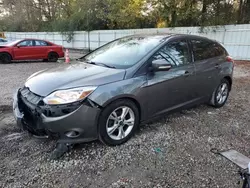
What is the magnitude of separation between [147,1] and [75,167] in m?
14.6

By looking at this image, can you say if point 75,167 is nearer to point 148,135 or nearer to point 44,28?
point 148,135

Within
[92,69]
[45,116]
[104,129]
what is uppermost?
[92,69]

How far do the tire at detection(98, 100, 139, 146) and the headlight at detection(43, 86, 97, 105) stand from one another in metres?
0.32

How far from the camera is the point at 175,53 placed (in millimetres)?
3387

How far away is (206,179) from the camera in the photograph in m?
2.29

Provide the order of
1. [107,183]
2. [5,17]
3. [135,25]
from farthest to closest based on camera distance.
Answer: [5,17], [135,25], [107,183]

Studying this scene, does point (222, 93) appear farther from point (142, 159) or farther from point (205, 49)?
point (142, 159)

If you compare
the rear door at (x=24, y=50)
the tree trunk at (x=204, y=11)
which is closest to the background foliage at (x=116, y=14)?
the tree trunk at (x=204, y=11)

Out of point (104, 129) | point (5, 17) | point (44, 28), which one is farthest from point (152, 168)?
point (5, 17)

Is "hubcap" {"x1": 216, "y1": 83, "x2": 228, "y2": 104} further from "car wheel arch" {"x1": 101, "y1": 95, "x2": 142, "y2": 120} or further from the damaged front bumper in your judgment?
the damaged front bumper

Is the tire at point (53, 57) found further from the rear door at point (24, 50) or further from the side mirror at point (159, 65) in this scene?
the side mirror at point (159, 65)

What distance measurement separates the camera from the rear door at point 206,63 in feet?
12.1

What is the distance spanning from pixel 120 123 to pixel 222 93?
8.75ft

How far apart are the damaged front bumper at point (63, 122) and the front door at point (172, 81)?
937 mm
